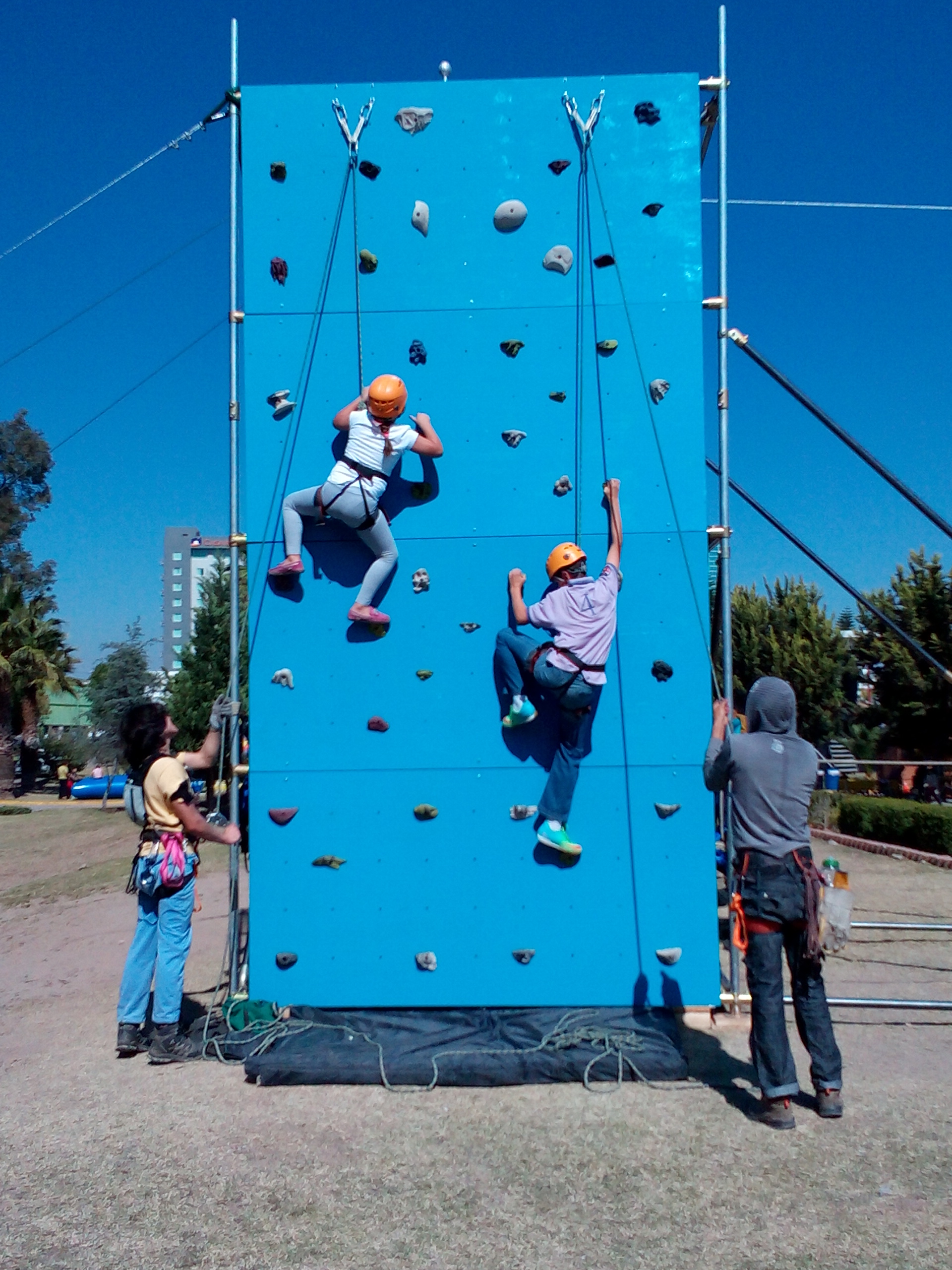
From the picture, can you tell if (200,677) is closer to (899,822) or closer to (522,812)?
(899,822)

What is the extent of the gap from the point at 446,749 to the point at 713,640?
160cm

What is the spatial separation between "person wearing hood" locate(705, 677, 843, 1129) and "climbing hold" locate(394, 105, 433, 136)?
3642 mm

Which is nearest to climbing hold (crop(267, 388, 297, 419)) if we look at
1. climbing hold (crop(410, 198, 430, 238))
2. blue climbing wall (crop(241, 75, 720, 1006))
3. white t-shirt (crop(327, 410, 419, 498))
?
blue climbing wall (crop(241, 75, 720, 1006))

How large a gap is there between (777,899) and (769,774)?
512 millimetres

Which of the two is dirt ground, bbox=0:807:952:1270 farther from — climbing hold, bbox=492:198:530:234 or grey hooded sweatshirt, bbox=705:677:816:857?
climbing hold, bbox=492:198:530:234

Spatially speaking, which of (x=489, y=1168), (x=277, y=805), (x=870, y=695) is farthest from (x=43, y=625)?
(x=489, y=1168)

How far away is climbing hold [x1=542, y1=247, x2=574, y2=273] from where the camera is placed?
5391 mm

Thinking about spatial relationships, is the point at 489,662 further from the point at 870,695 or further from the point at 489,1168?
the point at 870,695

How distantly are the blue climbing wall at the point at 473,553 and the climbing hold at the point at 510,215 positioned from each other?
0.20 ft

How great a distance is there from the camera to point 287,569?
207 inches

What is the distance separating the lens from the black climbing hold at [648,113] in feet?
17.7

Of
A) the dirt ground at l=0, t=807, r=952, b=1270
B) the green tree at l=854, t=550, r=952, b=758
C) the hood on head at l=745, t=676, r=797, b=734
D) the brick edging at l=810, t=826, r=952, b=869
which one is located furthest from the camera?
the green tree at l=854, t=550, r=952, b=758

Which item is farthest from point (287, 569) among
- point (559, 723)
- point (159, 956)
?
point (159, 956)

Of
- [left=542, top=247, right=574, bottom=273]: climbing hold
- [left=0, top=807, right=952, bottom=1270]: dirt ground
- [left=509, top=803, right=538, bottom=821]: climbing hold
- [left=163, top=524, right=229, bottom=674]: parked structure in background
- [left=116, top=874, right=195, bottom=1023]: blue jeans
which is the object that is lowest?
[left=0, top=807, right=952, bottom=1270]: dirt ground
